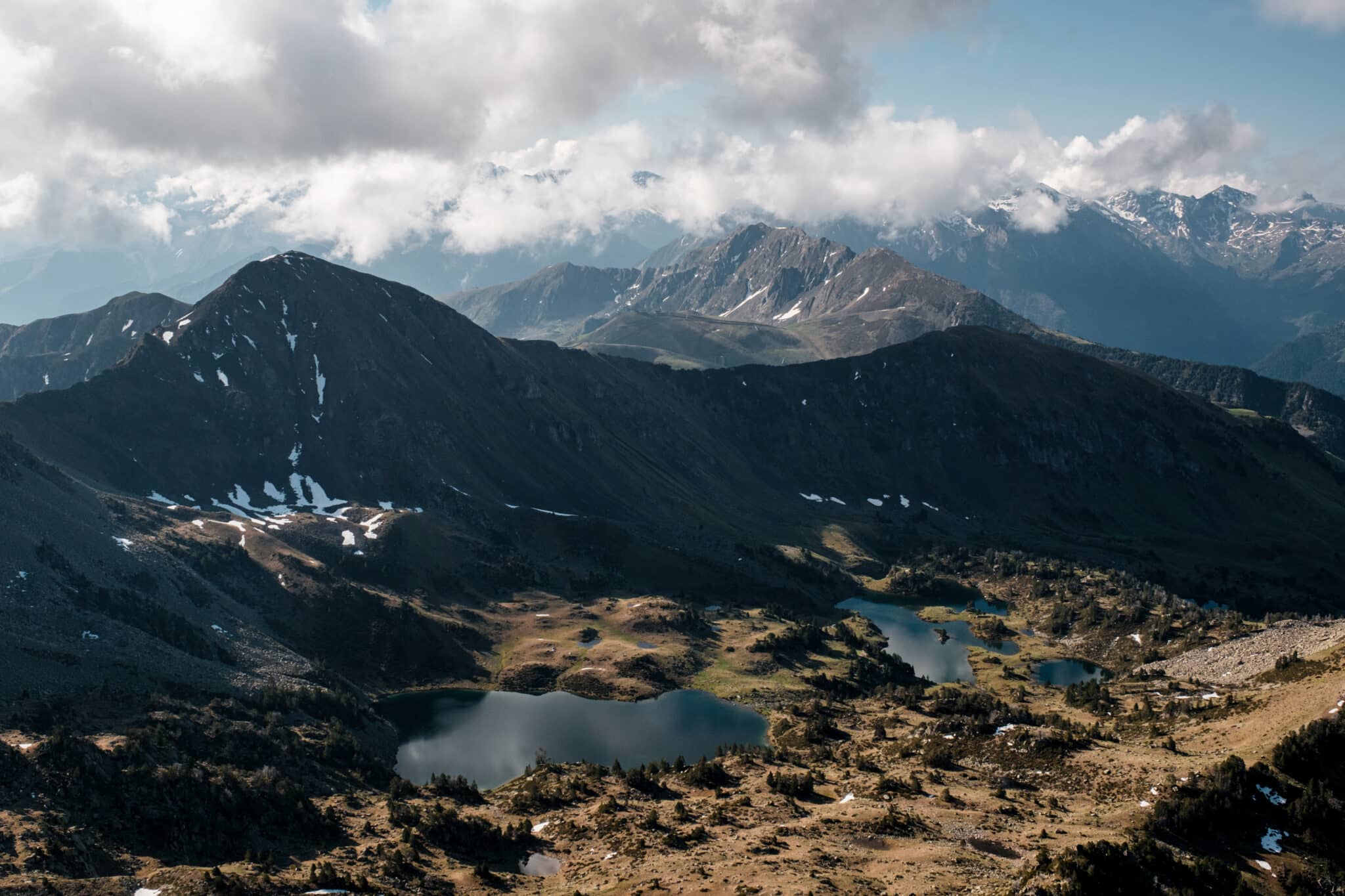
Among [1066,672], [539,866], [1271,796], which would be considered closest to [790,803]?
[539,866]

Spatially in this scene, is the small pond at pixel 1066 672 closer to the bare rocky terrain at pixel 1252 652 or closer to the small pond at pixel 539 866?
the bare rocky terrain at pixel 1252 652

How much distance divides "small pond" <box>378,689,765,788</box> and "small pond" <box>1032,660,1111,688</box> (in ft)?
199

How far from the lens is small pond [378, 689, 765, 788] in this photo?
12812 centimetres

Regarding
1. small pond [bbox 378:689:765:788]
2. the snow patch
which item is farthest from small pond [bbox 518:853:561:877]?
the snow patch

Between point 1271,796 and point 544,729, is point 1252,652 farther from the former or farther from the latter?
point 544,729

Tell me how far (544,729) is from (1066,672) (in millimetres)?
101226

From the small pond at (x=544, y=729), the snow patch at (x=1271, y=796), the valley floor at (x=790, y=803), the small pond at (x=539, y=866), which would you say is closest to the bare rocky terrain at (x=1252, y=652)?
the valley floor at (x=790, y=803)

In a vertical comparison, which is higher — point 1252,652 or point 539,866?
point 1252,652

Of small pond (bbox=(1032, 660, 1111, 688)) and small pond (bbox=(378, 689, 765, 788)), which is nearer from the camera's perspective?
small pond (bbox=(378, 689, 765, 788))

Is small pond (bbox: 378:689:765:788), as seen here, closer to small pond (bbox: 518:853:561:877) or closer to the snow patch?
small pond (bbox: 518:853:561:877)

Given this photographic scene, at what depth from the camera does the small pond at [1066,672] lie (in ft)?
559

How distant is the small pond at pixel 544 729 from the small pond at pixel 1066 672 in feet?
199

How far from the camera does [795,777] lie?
97.8m

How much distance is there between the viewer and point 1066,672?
177 m
